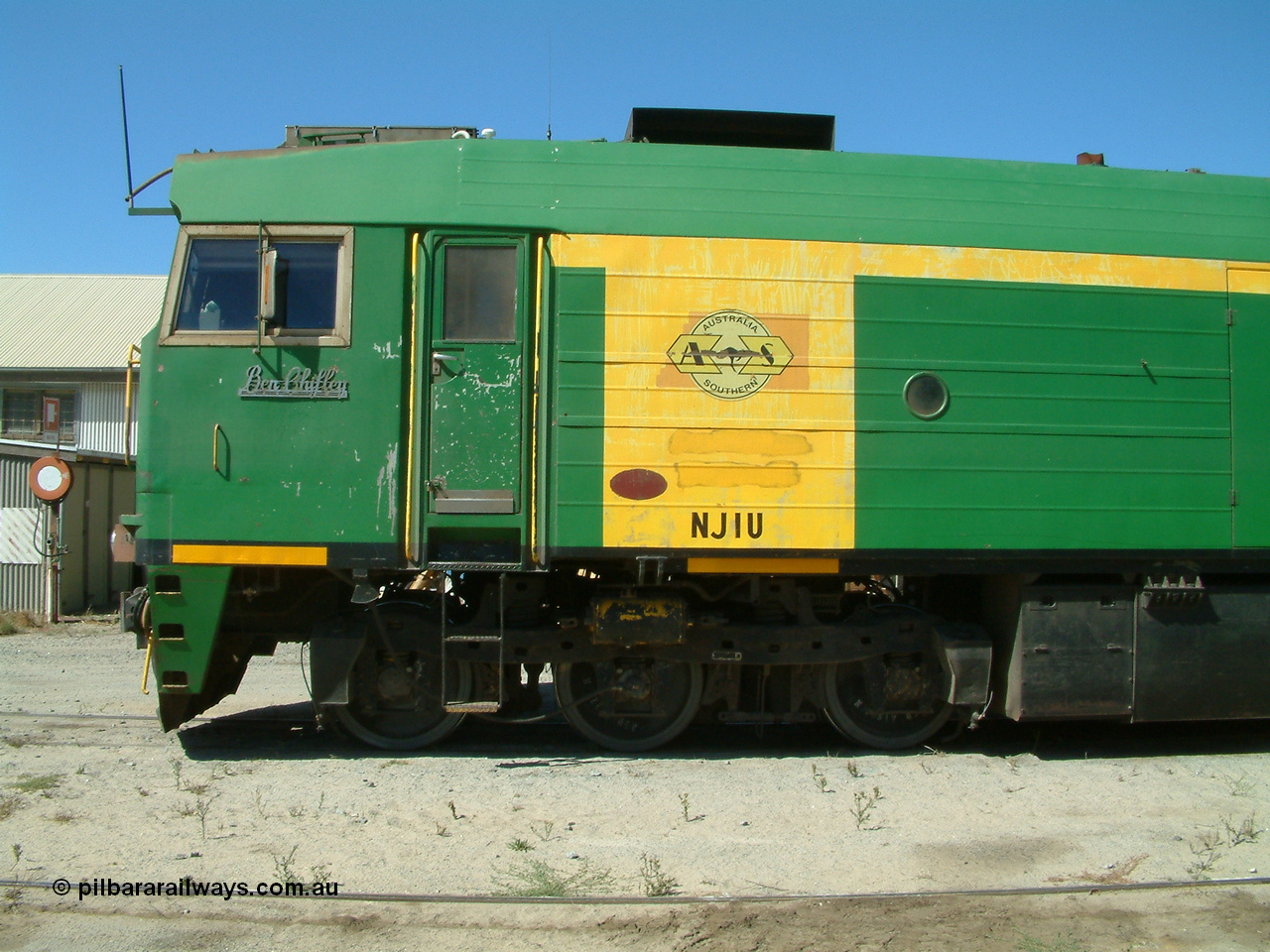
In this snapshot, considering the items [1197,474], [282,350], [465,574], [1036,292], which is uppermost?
[1036,292]

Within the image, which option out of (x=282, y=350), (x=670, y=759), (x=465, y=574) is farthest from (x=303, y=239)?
(x=670, y=759)

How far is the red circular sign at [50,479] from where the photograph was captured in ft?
41.4

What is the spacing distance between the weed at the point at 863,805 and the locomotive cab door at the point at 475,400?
239 centimetres

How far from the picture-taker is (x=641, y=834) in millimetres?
4977

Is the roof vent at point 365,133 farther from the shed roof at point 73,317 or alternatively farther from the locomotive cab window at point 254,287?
the shed roof at point 73,317

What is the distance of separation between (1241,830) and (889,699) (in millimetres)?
2099

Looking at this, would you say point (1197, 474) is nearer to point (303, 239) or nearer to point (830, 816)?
point (830, 816)

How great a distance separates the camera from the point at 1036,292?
20.4ft

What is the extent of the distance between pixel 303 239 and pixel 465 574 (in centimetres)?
234

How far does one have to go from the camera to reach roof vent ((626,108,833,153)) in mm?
6805

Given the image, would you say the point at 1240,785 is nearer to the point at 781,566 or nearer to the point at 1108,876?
the point at 1108,876

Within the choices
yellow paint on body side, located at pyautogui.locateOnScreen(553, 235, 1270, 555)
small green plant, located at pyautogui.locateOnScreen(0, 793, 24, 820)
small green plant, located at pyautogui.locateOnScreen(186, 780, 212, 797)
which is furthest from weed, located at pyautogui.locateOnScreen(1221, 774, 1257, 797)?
small green plant, located at pyautogui.locateOnScreen(0, 793, 24, 820)

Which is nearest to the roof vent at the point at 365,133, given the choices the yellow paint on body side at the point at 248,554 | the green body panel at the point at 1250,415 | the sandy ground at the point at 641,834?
the yellow paint on body side at the point at 248,554

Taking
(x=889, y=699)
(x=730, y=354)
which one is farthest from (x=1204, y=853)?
(x=730, y=354)
